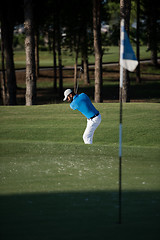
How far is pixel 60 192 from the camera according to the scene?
24.4ft

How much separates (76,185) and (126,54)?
8.42 feet

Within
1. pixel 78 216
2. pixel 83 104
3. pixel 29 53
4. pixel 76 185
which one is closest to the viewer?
pixel 78 216

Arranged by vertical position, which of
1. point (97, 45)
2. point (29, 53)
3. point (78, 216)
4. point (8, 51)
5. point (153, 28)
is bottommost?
point (78, 216)

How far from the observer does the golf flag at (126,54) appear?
6645mm

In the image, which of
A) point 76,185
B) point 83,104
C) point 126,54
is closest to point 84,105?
point 83,104

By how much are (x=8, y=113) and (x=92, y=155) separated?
8.41 m

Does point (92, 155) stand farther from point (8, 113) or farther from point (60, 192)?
point (8, 113)

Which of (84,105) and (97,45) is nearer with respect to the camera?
(84,105)

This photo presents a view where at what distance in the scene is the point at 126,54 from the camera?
6.75 metres

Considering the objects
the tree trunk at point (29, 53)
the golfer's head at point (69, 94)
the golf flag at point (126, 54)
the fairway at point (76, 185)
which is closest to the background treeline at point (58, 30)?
the tree trunk at point (29, 53)

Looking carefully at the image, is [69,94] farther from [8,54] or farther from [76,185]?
[8,54]

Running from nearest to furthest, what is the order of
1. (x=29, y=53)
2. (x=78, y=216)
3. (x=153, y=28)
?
(x=78, y=216) < (x=29, y=53) < (x=153, y=28)

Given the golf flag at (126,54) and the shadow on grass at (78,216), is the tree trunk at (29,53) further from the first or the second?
the golf flag at (126,54)

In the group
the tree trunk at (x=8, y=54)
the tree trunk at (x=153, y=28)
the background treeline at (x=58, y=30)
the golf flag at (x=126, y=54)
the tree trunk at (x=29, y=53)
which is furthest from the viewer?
the tree trunk at (x=153, y=28)
